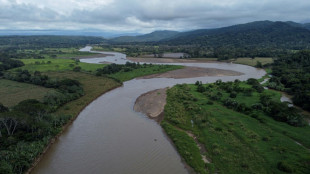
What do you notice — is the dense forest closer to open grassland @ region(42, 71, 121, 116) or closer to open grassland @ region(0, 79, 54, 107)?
open grassland @ region(42, 71, 121, 116)

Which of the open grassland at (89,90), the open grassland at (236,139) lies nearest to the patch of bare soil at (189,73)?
the open grassland at (89,90)

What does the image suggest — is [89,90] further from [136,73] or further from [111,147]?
[111,147]

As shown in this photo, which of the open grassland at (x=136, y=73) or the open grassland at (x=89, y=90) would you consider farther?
the open grassland at (x=136, y=73)

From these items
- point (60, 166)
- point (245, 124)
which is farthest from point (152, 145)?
point (245, 124)

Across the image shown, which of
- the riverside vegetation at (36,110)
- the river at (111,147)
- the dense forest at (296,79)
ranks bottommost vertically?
the river at (111,147)

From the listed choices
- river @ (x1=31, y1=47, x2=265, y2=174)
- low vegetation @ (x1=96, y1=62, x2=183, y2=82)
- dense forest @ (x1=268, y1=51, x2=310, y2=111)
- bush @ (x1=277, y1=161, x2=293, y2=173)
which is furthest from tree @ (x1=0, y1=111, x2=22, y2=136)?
dense forest @ (x1=268, y1=51, x2=310, y2=111)

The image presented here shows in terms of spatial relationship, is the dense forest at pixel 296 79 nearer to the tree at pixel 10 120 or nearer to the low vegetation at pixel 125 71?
the low vegetation at pixel 125 71

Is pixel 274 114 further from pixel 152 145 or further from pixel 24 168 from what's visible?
pixel 24 168

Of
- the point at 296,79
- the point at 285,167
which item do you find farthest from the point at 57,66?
the point at 296,79
